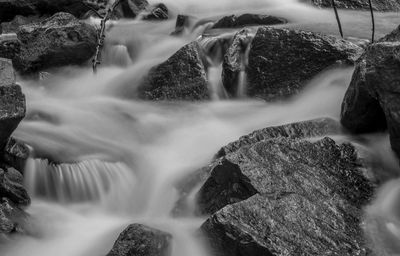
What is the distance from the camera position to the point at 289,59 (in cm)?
825

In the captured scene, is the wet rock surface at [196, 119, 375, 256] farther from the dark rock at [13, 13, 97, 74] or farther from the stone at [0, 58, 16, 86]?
the dark rock at [13, 13, 97, 74]

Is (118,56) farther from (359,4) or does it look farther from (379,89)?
(379,89)

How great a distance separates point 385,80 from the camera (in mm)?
5156

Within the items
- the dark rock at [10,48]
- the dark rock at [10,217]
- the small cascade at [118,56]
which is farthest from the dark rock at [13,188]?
the small cascade at [118,56]

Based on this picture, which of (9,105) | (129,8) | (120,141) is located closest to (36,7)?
(129,8)

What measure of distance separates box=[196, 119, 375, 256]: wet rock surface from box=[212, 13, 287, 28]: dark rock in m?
5.63

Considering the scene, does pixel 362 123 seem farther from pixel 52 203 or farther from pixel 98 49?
pixel 98 49

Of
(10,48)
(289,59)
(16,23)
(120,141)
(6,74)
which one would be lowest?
(16,23)

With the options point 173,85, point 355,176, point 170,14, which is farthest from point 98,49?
point 355,176

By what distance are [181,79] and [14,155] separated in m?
3.39

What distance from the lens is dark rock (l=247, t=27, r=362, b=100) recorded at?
811 centimetres

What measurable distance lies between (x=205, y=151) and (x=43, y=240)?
8.71 feet

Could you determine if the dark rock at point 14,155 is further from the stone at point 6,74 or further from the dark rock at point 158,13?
the dark rock at point 158,13

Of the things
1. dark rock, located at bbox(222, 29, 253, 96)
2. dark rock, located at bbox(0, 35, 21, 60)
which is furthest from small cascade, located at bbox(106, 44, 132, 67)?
dark rock, located at bbox(222, 29, 253, 96)
